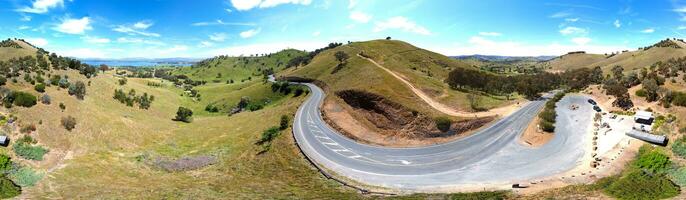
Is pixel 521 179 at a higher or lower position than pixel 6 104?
lower

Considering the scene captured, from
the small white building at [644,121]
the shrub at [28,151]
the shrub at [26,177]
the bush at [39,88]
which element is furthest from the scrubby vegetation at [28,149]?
the small white building at [644,121]

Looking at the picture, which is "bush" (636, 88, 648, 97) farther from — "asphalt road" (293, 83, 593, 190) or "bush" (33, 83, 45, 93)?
"bush" (33, 83, 45, 93)

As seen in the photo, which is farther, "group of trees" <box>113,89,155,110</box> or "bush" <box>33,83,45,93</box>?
"group of trees" <box>113,89,155,110</box>

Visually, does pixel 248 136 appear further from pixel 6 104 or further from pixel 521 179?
pixel 521 179

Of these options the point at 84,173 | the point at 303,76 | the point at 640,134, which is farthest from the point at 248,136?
the point at 303,76

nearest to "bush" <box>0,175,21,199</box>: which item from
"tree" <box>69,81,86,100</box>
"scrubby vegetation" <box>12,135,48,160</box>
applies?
"scrubby vegetation" <box>12,135,48,160</box>

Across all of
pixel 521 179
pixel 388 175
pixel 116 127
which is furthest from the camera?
pixel 116 127
